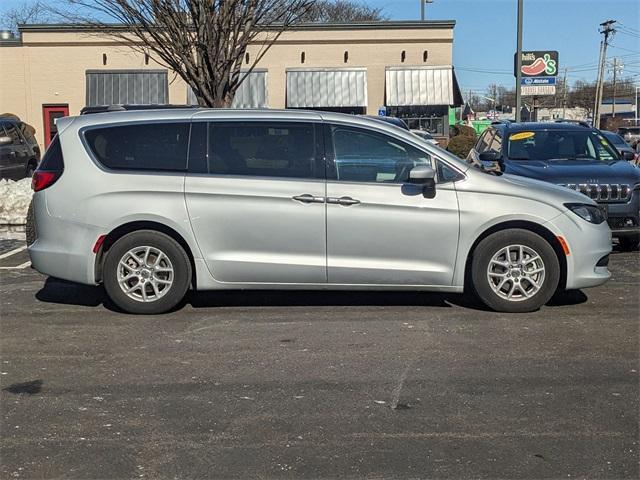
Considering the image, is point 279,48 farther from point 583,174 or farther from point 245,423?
point 245,423

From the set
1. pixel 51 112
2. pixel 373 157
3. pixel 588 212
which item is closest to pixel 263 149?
pixel 373 157

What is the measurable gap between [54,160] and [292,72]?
87.5 feet

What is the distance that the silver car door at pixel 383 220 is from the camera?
6.80 metres

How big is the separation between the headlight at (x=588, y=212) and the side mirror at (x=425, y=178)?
47.0 inches

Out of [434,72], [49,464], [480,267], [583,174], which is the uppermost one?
[434,72]

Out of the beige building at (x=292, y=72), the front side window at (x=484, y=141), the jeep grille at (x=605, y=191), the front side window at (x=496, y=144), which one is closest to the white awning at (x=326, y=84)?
the beige building at (x=292, y=72)

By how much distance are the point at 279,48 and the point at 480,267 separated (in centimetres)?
2760

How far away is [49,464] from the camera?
4012mm

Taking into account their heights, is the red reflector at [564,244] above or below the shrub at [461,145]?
below

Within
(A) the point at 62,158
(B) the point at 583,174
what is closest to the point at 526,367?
(A) the point at 62,158

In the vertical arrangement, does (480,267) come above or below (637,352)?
above

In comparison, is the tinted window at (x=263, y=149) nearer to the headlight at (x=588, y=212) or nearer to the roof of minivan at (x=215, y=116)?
the roof of minivan at (x=215, y=116)

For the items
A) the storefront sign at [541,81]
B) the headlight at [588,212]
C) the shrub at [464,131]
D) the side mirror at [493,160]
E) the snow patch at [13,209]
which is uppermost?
the storefront sign at [541,81]

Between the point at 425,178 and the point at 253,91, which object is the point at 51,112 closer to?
the point at 253,91
